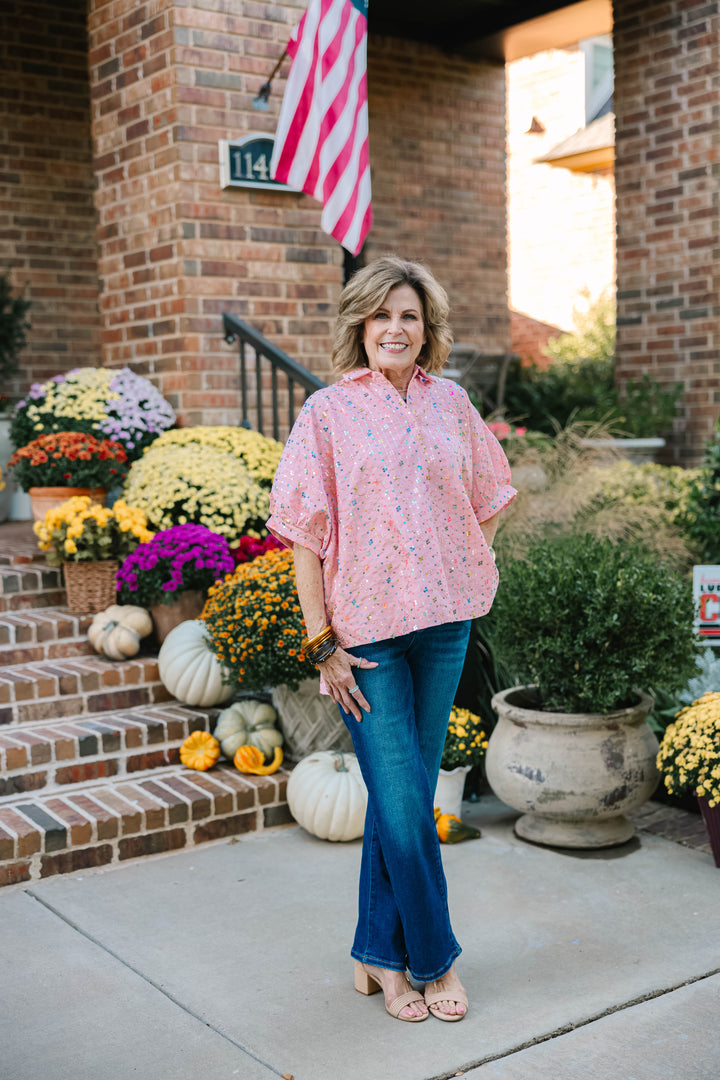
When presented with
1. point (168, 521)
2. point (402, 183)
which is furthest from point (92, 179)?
point (168, 521)

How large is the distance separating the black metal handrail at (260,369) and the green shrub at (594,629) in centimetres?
142

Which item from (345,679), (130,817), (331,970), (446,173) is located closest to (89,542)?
(130,817)

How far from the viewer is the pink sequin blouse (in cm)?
235

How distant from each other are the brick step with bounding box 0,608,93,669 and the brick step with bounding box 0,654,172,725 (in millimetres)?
38

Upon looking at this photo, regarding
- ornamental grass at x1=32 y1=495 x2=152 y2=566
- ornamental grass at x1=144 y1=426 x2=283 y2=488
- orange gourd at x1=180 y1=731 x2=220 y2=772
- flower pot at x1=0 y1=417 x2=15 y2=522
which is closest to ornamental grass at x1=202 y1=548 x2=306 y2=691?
orange gourd at x1=180 y1=731 x2=220 y2=772

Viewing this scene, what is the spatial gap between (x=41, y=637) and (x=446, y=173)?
5.83 meters

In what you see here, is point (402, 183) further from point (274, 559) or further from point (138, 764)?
point (138, 764)

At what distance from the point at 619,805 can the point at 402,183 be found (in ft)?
20.3

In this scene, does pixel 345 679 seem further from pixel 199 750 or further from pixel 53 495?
pixel 53 495

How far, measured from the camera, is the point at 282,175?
193 inches

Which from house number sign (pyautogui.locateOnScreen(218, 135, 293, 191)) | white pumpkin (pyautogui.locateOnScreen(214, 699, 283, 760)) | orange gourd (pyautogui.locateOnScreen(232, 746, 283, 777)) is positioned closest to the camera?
orange gourd (pyautogui.locateOnScreen(232, 746, 283, 777))

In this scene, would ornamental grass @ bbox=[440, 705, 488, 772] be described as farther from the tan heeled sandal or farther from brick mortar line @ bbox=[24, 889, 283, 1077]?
brick mortar line @ bbox=[24, 889, 283, 1077]

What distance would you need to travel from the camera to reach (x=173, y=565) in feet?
13.9

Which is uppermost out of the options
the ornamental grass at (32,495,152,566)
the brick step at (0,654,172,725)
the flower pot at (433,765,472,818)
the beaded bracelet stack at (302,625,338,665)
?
the ornamental grass at (32,495,152,566)
